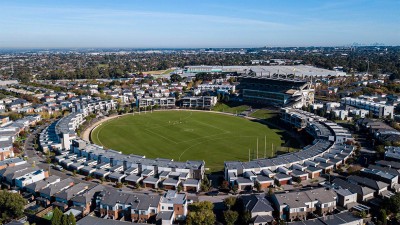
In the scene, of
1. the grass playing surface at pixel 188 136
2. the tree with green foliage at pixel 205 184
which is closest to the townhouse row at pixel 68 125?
the grass playing surface at pixel 188 136

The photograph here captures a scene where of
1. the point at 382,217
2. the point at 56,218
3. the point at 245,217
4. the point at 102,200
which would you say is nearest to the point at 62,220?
the point at 56,218

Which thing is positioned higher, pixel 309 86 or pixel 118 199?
pixel 309 86

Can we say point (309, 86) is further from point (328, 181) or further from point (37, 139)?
point (37, 139)

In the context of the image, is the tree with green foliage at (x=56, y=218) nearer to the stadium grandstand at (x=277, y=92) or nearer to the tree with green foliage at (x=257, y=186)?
the tree with green foliage at (x=257, y=186)

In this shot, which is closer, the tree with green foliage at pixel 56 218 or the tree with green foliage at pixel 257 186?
the tree with green foliage at pixel 56 218

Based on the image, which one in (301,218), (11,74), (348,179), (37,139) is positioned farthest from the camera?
(11,74)

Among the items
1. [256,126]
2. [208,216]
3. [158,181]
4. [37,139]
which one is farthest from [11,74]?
[208,216]

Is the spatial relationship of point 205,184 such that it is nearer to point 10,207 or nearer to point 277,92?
point 10,207

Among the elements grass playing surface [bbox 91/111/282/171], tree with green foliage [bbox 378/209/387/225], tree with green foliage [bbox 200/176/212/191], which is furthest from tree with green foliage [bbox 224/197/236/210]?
tree with green foliage [bbox 378/209/387/225]

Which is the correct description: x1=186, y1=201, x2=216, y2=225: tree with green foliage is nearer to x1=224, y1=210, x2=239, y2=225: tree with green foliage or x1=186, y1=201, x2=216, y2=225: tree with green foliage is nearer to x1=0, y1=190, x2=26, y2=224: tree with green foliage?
x1=224, y1=210, x2=239, y2=225: tree with green foliage

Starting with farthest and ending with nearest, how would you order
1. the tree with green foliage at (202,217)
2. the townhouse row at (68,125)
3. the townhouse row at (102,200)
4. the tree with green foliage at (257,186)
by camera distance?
the townhouse row at (68,125), the tree with green foliage at (257,186), the townhouse row at (102,200), the tree with green foliage at (202,217)
